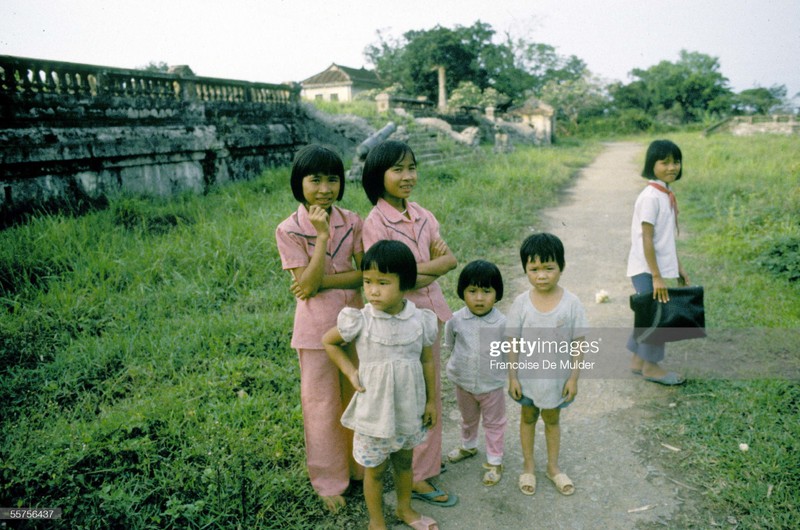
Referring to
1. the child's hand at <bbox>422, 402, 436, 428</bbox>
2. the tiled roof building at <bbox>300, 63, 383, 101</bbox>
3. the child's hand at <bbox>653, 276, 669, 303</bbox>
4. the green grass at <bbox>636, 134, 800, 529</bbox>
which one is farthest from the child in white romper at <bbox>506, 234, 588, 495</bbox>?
the tiled roof building at <bbox>300, 63, 383, 101</bbox>

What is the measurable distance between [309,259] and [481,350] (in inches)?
35.4

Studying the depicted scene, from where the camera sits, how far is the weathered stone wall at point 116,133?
5949mm

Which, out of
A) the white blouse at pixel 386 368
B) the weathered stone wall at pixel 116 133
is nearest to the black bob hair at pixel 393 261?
the white blouse at pixel 386 368

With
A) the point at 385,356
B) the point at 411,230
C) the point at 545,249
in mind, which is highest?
the point at 411,230

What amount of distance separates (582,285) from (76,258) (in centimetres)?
500

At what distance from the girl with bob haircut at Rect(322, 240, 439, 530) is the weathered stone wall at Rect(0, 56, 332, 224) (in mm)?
5780

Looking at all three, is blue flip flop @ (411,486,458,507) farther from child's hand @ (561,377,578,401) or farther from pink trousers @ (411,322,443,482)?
child's hand @ (561,377,578,401)

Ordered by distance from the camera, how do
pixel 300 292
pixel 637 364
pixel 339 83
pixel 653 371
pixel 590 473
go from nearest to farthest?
pixel 300 292 < pixel 590 473 < pixel 653 371 < pixel 637 364 < pixel 339 83

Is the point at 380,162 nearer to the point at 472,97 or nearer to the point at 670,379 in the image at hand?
the point at 670,379

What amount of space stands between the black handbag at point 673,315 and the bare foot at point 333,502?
2086 mm

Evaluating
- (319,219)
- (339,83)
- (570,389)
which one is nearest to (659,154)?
(570,389)

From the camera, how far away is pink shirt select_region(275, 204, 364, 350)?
7.16 feet

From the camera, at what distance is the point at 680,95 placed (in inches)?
1566

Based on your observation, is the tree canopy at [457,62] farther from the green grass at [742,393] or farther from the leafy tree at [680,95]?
the green grass at [742,393]
